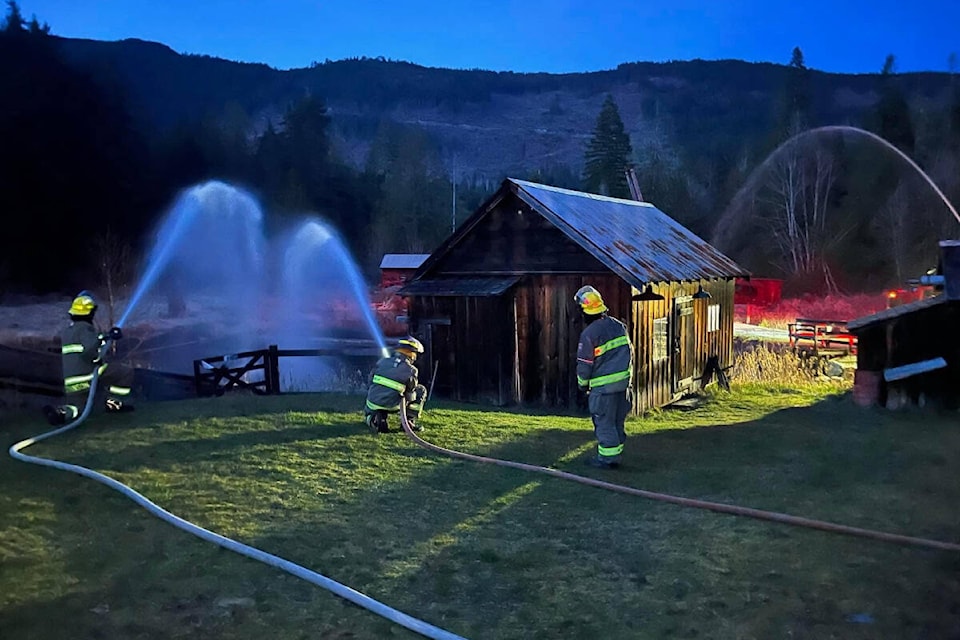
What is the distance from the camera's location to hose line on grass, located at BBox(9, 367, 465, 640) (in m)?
4.46

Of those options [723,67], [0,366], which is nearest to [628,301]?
[0,366]

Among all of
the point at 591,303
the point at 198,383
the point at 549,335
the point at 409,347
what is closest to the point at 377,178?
the point at 198,383

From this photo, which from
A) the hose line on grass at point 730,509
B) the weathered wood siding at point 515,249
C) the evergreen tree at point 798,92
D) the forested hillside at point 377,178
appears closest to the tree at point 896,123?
the forested hillside at point 377,178

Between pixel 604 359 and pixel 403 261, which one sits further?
pixel 403 261

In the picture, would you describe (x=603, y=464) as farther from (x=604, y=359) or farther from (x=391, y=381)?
(x=391, y=381)

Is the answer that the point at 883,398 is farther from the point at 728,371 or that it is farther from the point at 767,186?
the point at 767,186

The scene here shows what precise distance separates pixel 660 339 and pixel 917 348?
467cm

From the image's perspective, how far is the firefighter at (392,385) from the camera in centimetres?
1034

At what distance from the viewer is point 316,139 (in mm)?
68500

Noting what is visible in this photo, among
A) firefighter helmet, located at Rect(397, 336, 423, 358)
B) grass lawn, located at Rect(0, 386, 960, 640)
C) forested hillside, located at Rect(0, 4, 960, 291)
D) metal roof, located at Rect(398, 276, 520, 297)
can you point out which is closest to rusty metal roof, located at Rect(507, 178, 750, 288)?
metal roof, located at Rect(398, 276, 520, 297)

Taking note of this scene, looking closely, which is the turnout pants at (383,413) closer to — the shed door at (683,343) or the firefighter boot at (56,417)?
the firefighter boot at (56,417)

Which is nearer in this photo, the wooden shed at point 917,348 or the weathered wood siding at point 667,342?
the wooden shed at point 917,348

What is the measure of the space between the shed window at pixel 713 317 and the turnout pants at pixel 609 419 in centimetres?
1045

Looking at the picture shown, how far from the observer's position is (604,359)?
8383 mm
